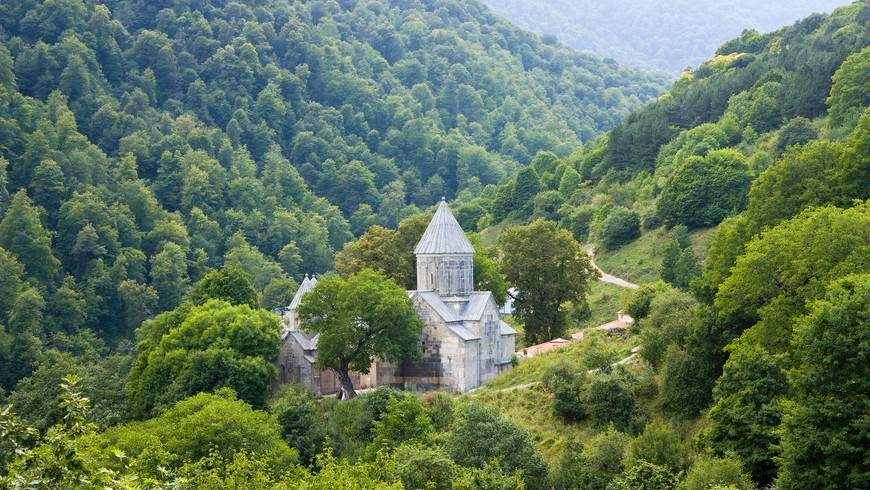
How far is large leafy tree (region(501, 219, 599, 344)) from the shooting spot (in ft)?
186

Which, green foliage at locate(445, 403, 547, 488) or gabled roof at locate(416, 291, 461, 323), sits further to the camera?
gabled roof at locate(416, 291, 461, 323)

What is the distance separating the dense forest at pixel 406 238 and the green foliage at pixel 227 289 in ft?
0.55

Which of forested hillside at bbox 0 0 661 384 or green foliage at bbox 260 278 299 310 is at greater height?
forested hillside at bbox 0 0 661 384

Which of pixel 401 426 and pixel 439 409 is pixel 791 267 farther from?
pixel 439 409

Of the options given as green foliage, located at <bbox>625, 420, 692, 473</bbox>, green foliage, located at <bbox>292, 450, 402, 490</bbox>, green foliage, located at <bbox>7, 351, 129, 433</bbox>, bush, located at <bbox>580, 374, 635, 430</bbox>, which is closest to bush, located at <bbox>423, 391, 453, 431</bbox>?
bush, located at <bbox>580, 374, 635, 430</bbox>

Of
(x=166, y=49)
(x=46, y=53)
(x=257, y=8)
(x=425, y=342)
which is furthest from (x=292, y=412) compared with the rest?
(x=257, y=8)

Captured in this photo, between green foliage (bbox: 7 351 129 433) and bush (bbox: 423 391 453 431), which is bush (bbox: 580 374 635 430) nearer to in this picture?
bush (bbox: 423 391 453 431)

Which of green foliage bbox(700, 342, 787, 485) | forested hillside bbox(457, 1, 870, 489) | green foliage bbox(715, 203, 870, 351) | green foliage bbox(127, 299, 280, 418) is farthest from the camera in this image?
green foliage bbox(127, 299, 280, 418)

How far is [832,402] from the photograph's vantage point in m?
27.7

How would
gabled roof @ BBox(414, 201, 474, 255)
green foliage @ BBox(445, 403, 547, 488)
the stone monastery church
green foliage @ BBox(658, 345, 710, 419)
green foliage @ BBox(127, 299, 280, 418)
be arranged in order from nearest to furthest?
green foliage @ BBox(445, 403, 547, 488) → green foliage @ BBox(658, 345, 710, 419) → green foliage @ BBox(127, 299, 280, 418) → the stone monastery church → gabled roof @ BBox(414, 201, 474, 255)

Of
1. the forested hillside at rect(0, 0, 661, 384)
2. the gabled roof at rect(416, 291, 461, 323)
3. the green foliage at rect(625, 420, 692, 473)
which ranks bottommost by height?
the green foliage at rect(625, 420, 692, 473)

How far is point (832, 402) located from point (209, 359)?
2902 cm

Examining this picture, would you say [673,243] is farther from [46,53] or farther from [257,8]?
[257,8]

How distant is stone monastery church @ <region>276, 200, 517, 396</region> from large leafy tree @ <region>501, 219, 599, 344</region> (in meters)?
3.89
